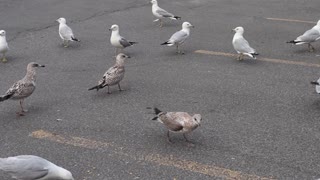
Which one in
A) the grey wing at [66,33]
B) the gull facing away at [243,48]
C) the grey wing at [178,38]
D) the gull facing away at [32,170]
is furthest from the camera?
the grey wing at [66,33]

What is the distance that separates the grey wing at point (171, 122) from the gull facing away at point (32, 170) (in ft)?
4.26

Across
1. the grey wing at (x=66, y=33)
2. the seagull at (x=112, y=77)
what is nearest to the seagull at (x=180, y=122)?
the seagull at (x=112, y=77)

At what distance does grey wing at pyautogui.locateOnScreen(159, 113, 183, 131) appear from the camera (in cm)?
485

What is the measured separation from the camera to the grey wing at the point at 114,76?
21.4ft

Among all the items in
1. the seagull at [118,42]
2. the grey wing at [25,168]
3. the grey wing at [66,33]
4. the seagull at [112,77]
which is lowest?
the grey wing at [25,168]

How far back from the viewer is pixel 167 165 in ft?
15.0

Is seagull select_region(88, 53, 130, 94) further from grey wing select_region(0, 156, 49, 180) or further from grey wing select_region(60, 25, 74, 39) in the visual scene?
grey wing select_region(60, 25, 74, 39)

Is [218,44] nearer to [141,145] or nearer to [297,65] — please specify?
[297,65]

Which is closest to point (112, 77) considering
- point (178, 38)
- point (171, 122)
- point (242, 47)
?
point (171, 122)

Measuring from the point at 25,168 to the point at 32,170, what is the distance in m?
0.07

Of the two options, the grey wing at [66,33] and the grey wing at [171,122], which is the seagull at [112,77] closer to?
the grey wing at [171,122]

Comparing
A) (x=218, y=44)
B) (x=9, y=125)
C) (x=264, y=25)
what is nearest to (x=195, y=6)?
(x=264, y=25)

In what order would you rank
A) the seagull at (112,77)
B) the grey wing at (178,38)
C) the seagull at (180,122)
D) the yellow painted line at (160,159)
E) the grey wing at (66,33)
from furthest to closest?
the grey wing at (66,33) < the grey wing at (178,38) < the seagull at (112,77) < the seagull at (180,122) < the yellow painted line at (160,159)

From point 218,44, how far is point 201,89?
9.19 ft
